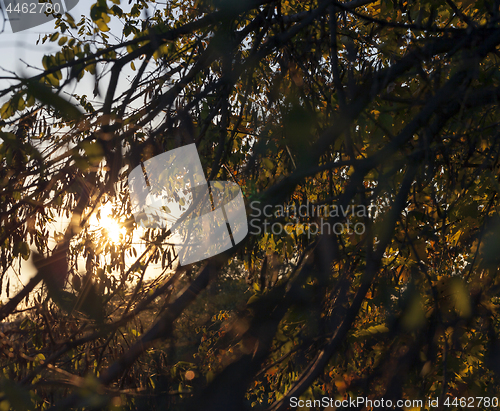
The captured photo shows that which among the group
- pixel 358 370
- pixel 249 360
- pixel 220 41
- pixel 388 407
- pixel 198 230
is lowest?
pixel 358 370

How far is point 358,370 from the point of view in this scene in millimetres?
3156

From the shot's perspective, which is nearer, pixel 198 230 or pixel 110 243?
pixel 110 243

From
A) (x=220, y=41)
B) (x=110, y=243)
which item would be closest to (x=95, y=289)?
(x=110, y=243)

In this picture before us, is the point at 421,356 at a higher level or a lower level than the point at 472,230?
lower

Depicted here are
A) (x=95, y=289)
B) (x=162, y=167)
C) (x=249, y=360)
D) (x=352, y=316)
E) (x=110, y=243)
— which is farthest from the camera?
(x=162, y=167)

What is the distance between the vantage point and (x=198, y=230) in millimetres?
2477

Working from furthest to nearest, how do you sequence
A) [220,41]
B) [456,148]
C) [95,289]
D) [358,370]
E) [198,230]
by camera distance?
[358,370] → [198,230] → [456,148] → [220,41] → [95,289]

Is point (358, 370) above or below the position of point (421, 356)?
below

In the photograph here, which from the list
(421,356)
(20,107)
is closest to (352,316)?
(421,356)

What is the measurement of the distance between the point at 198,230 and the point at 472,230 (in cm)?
211

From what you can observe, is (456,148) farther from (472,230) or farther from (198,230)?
(198,230)

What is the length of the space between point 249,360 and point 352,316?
25.4 inches

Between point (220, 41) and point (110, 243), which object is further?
point (110, 243)

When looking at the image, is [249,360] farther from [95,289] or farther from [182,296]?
[95,289]
